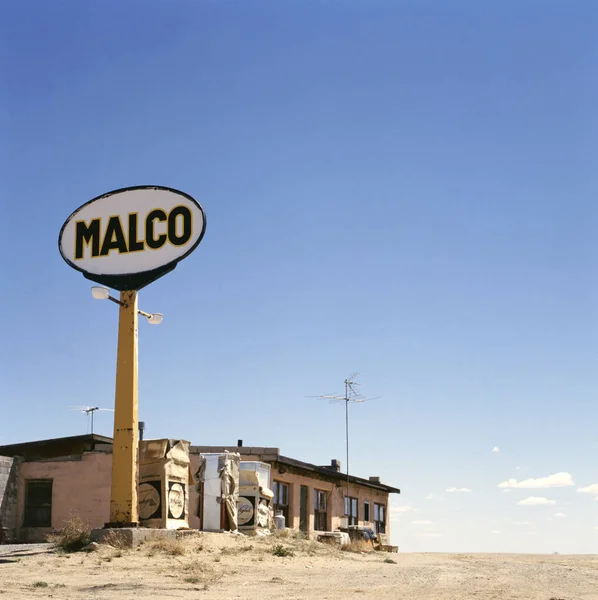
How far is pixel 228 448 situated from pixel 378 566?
12.8m

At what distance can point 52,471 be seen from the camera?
93.8 ft

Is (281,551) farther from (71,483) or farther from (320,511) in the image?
(320,511)

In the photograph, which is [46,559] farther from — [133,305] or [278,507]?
[278,507]

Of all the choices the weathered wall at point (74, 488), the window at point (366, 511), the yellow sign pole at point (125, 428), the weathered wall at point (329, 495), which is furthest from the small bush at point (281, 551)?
the window at point (366, 511)

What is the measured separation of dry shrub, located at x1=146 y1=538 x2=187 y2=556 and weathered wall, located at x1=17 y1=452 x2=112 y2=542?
10407mm

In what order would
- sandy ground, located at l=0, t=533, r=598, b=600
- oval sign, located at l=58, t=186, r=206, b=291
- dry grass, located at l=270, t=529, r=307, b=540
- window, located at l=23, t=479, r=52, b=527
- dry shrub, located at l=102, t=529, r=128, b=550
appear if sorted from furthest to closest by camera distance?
window, located at l=23, t=479, r=52, b=527
dry grass, located at l=270, t=529, r=307, b=540
oval sign, located at l=58, t=186, r=206, b=291
dry shrub, located at l=102, t=529, r=128, b=550
sandy ground, located at l=0, t=533, r=598, b=600

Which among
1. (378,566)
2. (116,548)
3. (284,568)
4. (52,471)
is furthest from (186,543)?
(52,471)

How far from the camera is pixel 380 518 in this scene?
44594 mm

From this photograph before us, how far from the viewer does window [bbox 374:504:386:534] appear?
43.5 m

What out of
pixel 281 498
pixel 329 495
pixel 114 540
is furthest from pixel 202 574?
pixel 329 495

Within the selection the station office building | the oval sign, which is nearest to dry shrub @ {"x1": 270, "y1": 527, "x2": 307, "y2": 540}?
the station office building

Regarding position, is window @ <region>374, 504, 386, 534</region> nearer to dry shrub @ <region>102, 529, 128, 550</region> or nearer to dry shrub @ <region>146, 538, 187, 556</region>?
dry shrub @ <region>146, 538, 187, 556</region>

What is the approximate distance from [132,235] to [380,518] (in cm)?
2794

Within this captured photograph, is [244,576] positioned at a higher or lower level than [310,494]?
lower
